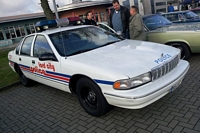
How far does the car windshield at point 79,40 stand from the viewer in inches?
142

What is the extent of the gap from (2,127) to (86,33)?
2519 millimetres

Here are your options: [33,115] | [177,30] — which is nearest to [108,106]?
[33,115]

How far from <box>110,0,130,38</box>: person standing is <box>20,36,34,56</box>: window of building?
2.60 meters

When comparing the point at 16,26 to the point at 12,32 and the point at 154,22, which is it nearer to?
the point at 12,32

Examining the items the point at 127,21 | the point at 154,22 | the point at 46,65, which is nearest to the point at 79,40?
the point at 46,65

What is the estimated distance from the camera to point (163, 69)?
2.89m

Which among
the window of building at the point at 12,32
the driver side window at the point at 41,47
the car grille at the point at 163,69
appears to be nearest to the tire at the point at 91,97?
the car grille at the point at 163,69

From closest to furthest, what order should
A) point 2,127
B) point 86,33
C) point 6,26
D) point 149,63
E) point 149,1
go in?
point 149,63 < point 2,127 < point 86,33 < point 149,1 < point 6,26

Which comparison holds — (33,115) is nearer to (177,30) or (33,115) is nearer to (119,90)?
(119,90)

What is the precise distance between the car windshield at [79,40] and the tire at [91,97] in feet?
2.32

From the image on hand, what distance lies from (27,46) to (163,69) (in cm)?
344

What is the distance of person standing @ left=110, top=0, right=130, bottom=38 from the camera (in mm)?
5620

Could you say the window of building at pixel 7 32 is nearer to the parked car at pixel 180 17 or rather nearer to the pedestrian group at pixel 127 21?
the pedestrian group at pixel 127 21

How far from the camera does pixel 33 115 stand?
380cm
